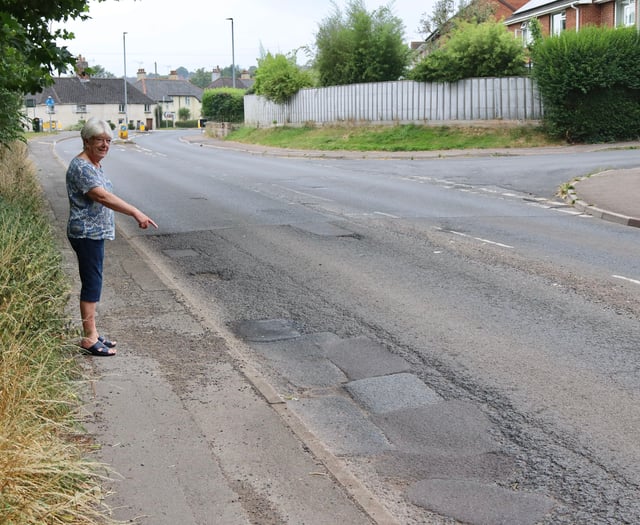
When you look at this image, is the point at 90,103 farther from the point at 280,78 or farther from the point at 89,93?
the point at 280,78

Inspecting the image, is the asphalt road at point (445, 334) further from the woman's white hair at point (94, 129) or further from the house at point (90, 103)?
the house at point (90, 103)

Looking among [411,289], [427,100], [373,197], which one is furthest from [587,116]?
[411,289]

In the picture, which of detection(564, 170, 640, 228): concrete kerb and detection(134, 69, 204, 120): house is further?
detection(134, 69, 204, 120): house

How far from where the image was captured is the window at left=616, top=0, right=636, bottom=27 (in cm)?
4288

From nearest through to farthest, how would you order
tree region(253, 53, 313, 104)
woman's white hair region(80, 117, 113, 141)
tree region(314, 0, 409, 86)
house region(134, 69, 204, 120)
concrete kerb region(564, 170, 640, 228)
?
woman's white hair region(80, 117, 113, 141), concrete kerb region(564, 170, 640, 228), tree region(314, 0, 409, 86), tree region(253, 53, 313, 104), house region(134, 69, 204, 120)

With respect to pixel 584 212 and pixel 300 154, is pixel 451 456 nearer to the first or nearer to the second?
pixel 584 212

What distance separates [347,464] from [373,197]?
1408 centimetres

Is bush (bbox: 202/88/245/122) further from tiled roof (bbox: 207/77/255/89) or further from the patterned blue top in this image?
tiled roof (bbox: 207/77/255/89)

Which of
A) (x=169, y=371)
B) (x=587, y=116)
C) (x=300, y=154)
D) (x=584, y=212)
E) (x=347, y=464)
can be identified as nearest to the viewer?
(x=347, y=464)

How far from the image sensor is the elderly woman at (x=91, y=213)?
6637 mm

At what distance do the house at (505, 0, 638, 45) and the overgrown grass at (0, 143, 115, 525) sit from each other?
3648cm

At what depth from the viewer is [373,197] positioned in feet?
61.9

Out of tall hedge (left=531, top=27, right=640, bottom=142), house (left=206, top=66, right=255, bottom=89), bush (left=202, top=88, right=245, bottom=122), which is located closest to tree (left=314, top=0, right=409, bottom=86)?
tall hedge (left=531, top=27, right=640, bottom=142)

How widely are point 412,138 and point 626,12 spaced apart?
594 inches
